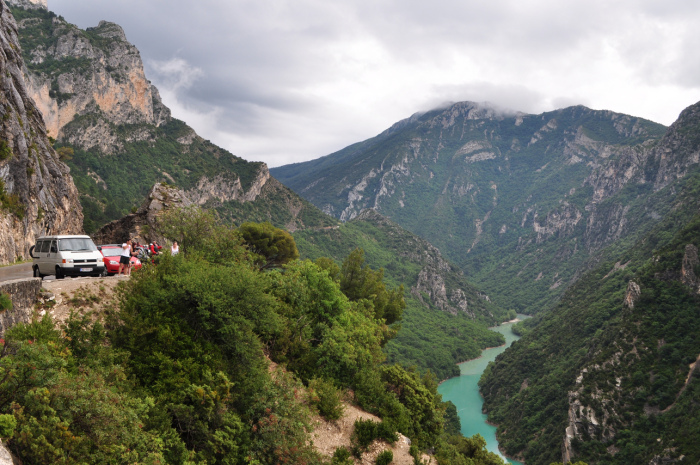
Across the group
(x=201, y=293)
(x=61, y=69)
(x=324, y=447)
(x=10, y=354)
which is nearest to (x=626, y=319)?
(x=324, y=447)

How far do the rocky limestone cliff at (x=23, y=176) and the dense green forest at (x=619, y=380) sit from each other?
68.0m

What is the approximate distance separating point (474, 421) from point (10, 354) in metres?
95.1

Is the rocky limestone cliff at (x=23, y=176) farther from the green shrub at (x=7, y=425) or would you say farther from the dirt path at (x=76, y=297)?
the green shrub at (x=7, y=425)

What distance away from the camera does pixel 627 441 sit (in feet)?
189

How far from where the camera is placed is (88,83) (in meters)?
110

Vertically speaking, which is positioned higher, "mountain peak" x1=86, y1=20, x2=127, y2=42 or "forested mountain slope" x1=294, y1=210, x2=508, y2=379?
"mountain peak" x1=86, y1=20, x2=127, y2=42

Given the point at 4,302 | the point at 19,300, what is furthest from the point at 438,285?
the point at 4,302

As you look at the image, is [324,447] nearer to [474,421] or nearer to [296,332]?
[296,332]

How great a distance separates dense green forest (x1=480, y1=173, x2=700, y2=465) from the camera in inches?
2232

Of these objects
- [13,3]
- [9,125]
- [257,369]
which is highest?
[13,3]

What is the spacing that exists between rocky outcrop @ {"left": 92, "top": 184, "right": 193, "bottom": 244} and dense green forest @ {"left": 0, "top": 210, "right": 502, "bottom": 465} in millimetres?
9287

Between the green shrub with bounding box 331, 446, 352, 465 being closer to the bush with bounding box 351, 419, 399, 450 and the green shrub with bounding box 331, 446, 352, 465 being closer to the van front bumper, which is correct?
the bush with bounding box 351, 419, 399, 450

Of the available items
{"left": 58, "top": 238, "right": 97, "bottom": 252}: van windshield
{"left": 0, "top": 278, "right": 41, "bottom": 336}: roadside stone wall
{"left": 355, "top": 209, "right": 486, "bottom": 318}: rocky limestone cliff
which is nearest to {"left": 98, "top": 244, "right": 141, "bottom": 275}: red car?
{"left": 58, "top": 238, "right": 97, "bottom": 252}: van windshield

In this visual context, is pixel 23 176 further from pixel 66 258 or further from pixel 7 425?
pixel 7 425
